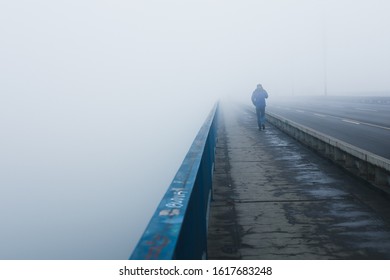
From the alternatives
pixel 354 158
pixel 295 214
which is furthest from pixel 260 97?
pixel 295 214

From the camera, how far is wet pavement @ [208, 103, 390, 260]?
5.33 meters

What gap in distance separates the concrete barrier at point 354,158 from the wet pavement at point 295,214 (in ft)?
0.67

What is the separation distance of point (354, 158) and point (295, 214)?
10.8 ft

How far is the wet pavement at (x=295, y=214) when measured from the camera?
533 centimetres

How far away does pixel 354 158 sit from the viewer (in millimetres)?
9477

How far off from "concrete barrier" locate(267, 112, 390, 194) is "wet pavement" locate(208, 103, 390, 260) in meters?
0.21

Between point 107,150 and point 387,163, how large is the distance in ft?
234

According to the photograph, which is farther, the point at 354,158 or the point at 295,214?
the point at 354,158

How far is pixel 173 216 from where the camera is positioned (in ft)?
10.0

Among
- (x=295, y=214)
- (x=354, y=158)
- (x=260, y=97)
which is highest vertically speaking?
(x=260, y=97)

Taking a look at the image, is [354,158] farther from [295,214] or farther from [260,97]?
[260,97]

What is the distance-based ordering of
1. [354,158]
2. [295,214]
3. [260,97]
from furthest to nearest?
[260,97]
[354,158]
[295,214]
